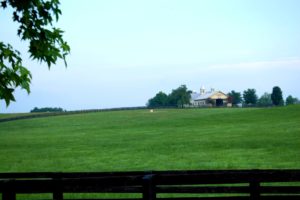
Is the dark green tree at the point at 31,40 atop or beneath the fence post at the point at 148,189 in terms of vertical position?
atop

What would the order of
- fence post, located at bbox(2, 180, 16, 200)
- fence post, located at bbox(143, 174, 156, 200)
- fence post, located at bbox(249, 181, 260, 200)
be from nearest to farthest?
fence post, located at bbox(2, 180, 16, 200) < fence post, located at bbox(143, 174, 156, 200) < fence post, located at bbox(249, 181, 260, 200)

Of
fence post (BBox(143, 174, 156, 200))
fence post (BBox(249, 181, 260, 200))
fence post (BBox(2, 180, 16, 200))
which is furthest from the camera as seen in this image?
fence post (BBox(249, 181, 260, 200))

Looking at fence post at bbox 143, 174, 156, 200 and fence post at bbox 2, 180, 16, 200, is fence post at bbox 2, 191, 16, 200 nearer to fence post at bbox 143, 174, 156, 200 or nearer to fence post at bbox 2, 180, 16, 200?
fence post at bbox 2, 180, 16, 200

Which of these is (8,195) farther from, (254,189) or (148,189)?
(254,189)

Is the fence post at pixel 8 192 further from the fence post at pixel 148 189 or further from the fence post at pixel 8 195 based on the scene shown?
the fence post at pixel 148 189

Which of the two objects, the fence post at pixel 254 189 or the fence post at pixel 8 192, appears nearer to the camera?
the fence post at pixel 8 192

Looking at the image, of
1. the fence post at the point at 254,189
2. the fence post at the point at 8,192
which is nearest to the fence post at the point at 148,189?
the fence post at the point at 254,189

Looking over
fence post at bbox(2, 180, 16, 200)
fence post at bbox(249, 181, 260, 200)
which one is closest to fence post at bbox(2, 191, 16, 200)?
fence post at bbox(2, 180, 16, 200)

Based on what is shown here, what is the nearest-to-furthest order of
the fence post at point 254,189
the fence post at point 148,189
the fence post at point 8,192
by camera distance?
the fence post at point 8,192
the fence post at point 148,189
the fence post at point 254,189

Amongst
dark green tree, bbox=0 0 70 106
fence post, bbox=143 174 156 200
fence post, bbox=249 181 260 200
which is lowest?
fence post, bbox=249 181 260 200

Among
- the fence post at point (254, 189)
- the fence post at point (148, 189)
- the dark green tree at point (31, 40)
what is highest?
the dark green tree at point (31, 40)

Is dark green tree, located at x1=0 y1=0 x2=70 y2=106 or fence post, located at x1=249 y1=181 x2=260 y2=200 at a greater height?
dark green tree, located at x1=0 y1=0 x2=70 y2=106

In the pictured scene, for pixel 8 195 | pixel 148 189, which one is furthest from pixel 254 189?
pixel 8 195

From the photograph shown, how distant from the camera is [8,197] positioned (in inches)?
265
